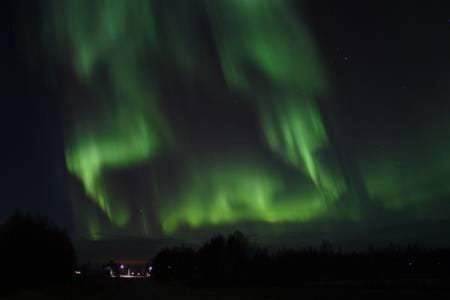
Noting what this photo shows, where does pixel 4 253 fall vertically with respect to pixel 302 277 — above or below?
above

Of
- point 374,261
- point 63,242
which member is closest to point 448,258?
point 374,261

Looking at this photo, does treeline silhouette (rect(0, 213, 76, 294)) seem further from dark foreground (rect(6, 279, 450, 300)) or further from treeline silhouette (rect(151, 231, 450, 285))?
treeline silhouette (rect(151, 231, 450, 285))

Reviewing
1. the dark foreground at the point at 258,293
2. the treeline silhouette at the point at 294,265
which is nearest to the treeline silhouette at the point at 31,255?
the dark foreground at the point at 258,293

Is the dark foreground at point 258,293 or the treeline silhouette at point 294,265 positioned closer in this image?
the dark foreground at point 258,293

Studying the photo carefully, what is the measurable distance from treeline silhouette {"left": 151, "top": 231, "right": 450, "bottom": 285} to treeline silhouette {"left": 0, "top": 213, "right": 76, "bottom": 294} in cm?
2535

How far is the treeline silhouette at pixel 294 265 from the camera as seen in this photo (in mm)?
77562

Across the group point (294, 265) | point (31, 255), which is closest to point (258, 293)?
point (31, 255)

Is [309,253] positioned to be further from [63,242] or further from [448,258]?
[63,242]

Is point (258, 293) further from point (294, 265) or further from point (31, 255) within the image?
point (294, 265)

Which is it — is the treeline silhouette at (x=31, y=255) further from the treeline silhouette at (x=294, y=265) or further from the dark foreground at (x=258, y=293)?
the treeline silhouette at (x=294, y=265)

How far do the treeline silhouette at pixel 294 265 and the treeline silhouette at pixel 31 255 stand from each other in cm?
2535

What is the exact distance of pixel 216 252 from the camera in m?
89.6

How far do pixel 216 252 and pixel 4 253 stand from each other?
48.5 m

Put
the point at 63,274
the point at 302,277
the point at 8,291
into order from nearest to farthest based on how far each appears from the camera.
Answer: the point at 8,291 < the point at 63,274 < the point at 302,277
